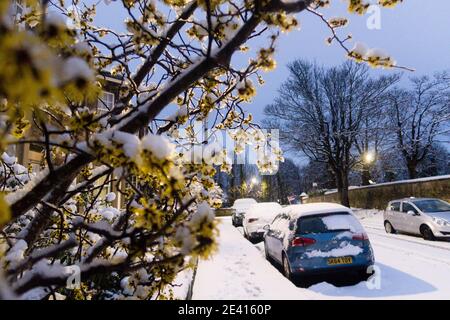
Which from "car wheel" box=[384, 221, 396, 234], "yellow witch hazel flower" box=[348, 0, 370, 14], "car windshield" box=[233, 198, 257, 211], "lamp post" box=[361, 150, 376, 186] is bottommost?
"car wheel" box=[384, 221, 396, 234]

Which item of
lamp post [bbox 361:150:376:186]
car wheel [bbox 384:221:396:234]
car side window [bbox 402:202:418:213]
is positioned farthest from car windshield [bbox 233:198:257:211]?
lamp post [bbox 361:150:376:186]

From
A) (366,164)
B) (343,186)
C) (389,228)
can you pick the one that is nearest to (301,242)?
(389,228)

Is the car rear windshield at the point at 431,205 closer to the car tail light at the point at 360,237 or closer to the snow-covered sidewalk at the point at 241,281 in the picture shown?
the snow-covered sidewalk at the point at 241,281

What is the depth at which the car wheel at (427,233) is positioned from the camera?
36.2 feet

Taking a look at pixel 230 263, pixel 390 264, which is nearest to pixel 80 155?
pixel 230 263

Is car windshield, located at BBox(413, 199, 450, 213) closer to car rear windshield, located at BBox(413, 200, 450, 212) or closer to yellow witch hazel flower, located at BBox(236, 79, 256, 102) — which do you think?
car rear windshield, located at BBox(413, 200, 450, 212)

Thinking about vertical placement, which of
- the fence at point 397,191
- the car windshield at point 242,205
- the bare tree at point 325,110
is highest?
the bare tree at point 325,110

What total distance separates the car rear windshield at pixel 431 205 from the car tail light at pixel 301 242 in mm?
7934

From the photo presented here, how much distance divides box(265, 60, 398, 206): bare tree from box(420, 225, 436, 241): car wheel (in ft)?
51.6

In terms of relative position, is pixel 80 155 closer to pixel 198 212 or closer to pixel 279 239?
pixel 198 212

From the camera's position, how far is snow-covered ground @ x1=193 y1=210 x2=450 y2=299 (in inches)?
207

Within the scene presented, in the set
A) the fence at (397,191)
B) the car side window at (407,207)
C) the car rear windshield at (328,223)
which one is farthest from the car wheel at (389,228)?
the car rear windshield at (328,223)

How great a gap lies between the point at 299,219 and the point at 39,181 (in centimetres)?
554

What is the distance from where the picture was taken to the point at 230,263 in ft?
27.2
